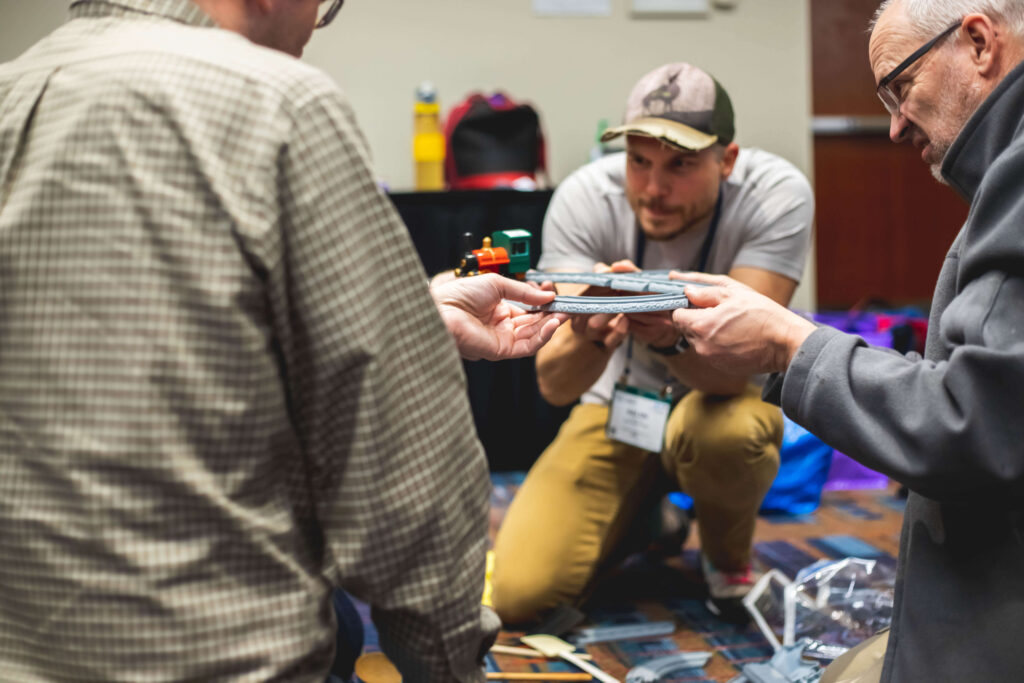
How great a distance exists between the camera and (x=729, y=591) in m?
2.19

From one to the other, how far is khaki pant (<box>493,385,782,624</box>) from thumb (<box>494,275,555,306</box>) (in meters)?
0.78

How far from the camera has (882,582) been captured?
7.09ft

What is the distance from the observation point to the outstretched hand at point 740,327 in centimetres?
128

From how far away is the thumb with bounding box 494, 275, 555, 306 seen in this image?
1.55 m

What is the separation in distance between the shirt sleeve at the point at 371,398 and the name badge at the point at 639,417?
131 centimetres

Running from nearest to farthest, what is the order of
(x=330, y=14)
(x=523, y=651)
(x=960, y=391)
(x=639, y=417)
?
(x=960, y=391), (x=330, y=14), (x=523, y=651), (x=639, y=417)

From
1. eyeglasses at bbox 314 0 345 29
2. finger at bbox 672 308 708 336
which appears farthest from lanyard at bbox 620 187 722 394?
eyeglasses at bbox 314 0 345 29

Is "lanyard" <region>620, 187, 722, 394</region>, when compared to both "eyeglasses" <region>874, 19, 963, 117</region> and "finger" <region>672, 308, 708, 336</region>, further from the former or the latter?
"eyeglasses" <region>874, 19, 963, 117</region>

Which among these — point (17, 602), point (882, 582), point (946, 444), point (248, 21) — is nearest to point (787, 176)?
point (882, 582)

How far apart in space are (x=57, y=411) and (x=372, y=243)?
0.94 feet

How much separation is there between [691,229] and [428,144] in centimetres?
210

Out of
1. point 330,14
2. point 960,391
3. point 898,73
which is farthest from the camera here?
point 898,73

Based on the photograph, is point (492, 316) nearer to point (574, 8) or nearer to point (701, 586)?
point (701, 586)

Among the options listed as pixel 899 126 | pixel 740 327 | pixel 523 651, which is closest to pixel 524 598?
pixel 523 651
